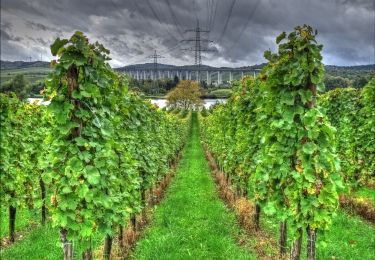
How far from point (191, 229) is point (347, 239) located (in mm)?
4167

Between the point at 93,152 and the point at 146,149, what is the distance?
5.74 m

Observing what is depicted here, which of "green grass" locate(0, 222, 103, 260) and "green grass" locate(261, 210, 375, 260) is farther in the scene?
"green grass" locate(0, 222, 103, 260)

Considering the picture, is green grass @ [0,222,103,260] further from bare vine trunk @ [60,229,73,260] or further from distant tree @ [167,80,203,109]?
distant tree @ [167,80,203,109]

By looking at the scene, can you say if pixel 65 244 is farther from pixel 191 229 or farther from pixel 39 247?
pixel 191 229

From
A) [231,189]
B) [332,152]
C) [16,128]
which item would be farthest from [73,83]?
[231,189]

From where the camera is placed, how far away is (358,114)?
1332 cm

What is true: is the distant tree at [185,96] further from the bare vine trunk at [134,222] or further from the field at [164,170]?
the bare vine trunk at [134,222]

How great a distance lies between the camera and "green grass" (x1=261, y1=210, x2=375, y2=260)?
27.6 ft

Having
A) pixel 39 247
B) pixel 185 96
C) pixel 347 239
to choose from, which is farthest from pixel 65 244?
pixel 185 96

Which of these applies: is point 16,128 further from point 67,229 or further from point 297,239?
point 297,239

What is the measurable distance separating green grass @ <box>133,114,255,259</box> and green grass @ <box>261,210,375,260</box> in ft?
3.93

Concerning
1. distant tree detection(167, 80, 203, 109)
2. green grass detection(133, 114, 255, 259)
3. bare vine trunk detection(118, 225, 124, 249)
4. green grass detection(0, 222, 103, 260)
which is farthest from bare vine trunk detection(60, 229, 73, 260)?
distant tree detection(167, 80, 203, 109)

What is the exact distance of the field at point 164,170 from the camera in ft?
17.6

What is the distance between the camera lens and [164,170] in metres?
14.3
